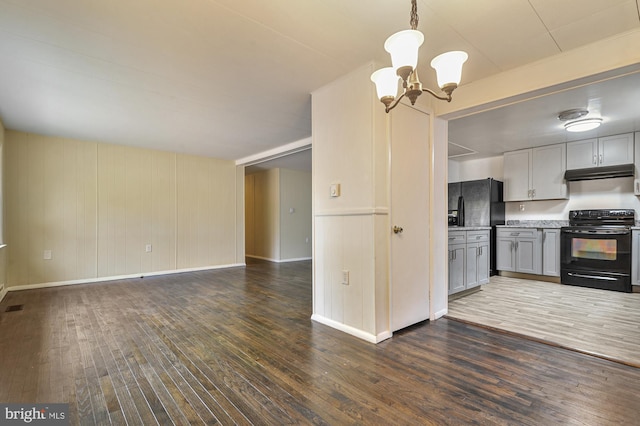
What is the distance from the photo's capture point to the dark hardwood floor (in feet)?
5.32

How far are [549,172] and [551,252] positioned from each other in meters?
1.43

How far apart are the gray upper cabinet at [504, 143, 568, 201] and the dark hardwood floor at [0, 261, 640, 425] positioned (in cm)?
385

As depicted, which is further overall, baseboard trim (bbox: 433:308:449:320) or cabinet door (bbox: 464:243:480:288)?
cabinet door (bbox: 464:243:480:288)

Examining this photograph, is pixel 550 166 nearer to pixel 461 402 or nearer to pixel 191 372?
pixel 461 402

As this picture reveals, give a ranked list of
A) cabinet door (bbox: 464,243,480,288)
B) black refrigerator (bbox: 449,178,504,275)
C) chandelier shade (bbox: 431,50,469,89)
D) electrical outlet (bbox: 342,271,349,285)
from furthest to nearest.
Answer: black refrigerator (bbox: 449,178,504,275) → cabinet door (bbox: 464,243,480,288) → electrical outlet (bbox: 342,271,349,285) → chandelier shade (bbox: 431,50,469,89)

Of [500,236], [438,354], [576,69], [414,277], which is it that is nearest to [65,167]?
[414,277]

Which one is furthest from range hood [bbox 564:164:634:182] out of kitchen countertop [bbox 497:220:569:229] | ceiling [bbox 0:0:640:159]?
ceiling [bbox 0:0:640:159]

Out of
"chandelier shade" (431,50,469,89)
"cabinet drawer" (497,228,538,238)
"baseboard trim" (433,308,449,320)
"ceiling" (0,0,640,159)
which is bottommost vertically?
"baseboard trim" (433,308,449,320)

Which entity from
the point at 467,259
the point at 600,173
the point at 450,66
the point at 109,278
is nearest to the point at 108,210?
the point at 109,278

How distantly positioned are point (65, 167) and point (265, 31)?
4773 mm

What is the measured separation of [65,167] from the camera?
16.1 feet

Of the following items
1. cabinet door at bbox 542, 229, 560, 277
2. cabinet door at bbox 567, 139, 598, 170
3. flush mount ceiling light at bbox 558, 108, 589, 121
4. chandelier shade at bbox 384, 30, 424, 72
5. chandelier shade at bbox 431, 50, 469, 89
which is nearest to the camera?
chandelier shade at bbox 384, 30, 424, 72

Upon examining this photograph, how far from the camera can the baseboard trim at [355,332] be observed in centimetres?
254

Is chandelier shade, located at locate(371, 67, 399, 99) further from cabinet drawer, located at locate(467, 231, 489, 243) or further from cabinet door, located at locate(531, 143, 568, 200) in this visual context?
cabinet door, located at locate(531, 143, 568, 200)
